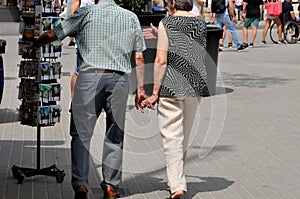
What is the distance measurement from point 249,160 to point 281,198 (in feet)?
5.16

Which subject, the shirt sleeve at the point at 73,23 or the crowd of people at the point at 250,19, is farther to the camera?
the crowd of people at the point at 250,19

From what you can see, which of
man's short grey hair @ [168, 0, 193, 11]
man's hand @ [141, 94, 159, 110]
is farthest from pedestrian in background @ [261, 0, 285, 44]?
man's hand @ [141, 94, 159, 110]

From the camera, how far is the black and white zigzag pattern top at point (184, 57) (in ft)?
21.8

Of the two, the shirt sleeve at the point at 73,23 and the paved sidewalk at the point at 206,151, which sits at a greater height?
the shirt sleeve at the point at 73,23

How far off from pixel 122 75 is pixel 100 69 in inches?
8.8

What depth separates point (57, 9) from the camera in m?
7.65

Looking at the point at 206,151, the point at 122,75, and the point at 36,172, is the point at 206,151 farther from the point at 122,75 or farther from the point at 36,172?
the point at 122,75

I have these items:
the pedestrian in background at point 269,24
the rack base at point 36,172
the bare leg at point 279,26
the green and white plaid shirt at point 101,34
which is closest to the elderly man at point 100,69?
the green and white plaid shirt at point 101,34

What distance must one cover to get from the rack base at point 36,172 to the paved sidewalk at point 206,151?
0.21 feet

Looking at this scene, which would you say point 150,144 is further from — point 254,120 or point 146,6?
point 146,6

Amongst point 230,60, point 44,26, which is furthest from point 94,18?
point 230,60

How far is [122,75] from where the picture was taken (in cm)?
668

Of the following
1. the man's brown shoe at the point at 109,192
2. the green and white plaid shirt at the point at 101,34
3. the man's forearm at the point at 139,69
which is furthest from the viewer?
the man's brown shoe at the point at 109,192

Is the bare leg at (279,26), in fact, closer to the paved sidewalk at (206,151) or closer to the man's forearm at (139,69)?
the paved sidewalk at (206,151)
